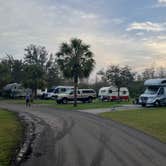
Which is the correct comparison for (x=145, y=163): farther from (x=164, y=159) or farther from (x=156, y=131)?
(x=156, y=131)

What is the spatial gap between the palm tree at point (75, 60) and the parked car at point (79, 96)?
20.0ft

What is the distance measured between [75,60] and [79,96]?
30.5 feet

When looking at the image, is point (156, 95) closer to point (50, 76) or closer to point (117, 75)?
point (117, 75)

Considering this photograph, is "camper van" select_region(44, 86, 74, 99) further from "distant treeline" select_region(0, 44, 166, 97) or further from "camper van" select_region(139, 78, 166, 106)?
"camper van" select_region(139, 78, 166, 106)

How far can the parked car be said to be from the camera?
52031mm

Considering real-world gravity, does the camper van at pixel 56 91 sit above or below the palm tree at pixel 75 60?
below

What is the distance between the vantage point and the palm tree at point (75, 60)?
151ft

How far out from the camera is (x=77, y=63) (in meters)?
46.0

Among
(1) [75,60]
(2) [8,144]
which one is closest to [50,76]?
(1) [75,60]

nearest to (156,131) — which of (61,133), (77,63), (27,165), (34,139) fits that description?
(61,133)

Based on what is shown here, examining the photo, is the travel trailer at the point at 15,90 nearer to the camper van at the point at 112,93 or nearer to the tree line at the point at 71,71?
the tree line at the point at 71,71

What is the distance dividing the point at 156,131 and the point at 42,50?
9251 centimetres

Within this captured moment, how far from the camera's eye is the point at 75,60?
151ft

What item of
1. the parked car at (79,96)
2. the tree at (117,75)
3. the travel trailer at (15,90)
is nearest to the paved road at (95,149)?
the parked car at (79,96)
